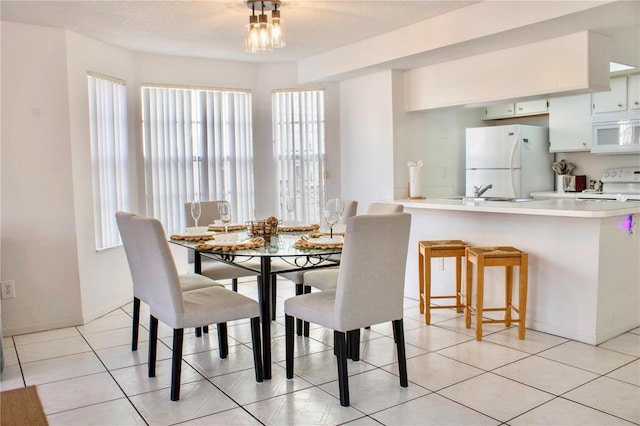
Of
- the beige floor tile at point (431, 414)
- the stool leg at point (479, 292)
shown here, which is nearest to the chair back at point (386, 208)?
the stool leg at point (479, 292)

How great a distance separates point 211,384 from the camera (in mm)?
2934

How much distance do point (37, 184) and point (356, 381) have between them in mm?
2788

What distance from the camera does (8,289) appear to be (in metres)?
3.94

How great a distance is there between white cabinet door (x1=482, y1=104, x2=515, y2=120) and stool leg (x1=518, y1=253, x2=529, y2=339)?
320cm

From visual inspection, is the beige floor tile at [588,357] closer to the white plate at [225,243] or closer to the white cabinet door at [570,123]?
the white plate at [225,243]

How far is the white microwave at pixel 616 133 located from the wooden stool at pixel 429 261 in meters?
2.60

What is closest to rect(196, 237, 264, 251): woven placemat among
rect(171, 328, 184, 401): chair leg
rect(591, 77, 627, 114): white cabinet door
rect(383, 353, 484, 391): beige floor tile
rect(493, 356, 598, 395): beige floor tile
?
rect(171, 328, 184, 401): chair leg

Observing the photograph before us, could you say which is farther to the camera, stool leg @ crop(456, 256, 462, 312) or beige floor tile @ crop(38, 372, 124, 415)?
stool leg @ crop(456, 256, 462, 312)

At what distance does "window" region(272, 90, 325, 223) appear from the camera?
5.70 m

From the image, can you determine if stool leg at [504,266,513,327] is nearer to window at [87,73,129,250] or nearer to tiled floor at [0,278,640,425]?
tiled floor at [0,278,640,425]

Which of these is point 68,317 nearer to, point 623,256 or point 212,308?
point 212,308

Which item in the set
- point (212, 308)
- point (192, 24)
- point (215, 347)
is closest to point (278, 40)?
point (192, 24)

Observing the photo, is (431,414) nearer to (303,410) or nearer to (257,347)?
(303,410)

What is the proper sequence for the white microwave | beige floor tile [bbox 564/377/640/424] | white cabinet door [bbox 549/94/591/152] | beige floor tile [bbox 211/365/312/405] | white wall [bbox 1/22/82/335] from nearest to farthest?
beige floor tile [bbox 564/377/640/424] → beige floor tile [bbox 211/365/312/405] → white wall [bbox 1/22/82/335] → the white microwave → white cabinet door [bbox 549/94/591/152]
